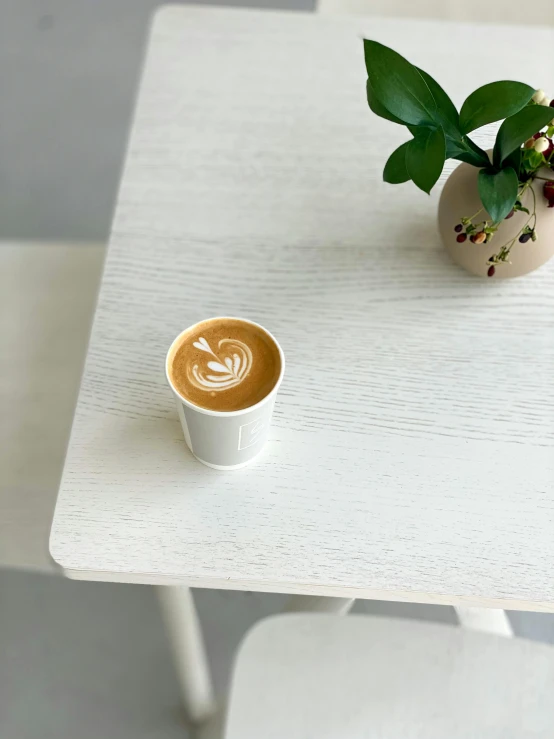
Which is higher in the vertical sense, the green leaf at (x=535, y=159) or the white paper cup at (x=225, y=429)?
the green leaf at (x=535, y=159)

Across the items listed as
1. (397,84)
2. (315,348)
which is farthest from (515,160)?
(315,348)

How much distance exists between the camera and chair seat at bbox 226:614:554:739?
83 centimetres

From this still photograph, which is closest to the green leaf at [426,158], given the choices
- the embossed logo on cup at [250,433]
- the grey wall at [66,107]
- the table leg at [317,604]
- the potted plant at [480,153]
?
the potted plant at [480,153]

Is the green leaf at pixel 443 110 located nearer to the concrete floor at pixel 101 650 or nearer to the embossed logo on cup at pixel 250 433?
the embossed logo on cup at pixel 250 433

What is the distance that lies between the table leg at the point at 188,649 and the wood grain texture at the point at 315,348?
0.68ft

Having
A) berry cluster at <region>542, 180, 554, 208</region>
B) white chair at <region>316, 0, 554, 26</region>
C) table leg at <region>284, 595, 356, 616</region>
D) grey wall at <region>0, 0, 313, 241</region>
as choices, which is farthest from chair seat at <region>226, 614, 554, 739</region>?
grey wall at <region>0, 0, 313, 241</region>

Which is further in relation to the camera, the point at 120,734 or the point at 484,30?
the point at 120,734

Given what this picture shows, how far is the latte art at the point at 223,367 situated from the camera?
0.64 meters

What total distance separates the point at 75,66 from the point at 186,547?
173cm

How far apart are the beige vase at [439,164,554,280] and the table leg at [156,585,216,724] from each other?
469 mm

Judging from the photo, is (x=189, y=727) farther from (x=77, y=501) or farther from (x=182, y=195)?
(x=182, y=195)

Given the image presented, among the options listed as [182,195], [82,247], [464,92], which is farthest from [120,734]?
[464,92]

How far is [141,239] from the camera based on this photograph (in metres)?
0.83

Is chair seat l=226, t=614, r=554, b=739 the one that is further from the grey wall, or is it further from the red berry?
the grey wall
